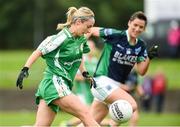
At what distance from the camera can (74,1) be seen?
67.4m

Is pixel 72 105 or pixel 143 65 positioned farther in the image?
pixel 143 65

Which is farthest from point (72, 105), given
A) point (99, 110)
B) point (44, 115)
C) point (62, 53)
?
point (99, 110)

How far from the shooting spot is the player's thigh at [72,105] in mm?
13336

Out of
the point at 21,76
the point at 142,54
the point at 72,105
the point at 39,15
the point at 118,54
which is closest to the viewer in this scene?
the point at 21,76

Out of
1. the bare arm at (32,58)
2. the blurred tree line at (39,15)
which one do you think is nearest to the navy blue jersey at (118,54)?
the bare arm at (32,58)

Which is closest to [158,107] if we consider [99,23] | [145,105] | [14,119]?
[145,105]

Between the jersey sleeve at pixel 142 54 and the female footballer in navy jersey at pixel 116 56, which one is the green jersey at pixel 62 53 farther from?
the jersey sleeve at pixel 142 54

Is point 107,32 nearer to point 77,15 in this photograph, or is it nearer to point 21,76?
point 77,15

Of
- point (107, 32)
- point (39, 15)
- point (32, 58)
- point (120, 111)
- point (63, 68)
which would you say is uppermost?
point (32, 58)

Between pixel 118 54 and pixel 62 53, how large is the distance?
6.43 feet

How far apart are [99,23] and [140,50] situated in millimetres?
51613

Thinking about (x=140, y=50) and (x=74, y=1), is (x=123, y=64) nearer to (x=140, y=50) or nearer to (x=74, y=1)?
(x=140, y=50)

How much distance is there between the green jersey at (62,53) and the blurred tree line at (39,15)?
169ft

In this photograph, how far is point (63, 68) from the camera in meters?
13.6
